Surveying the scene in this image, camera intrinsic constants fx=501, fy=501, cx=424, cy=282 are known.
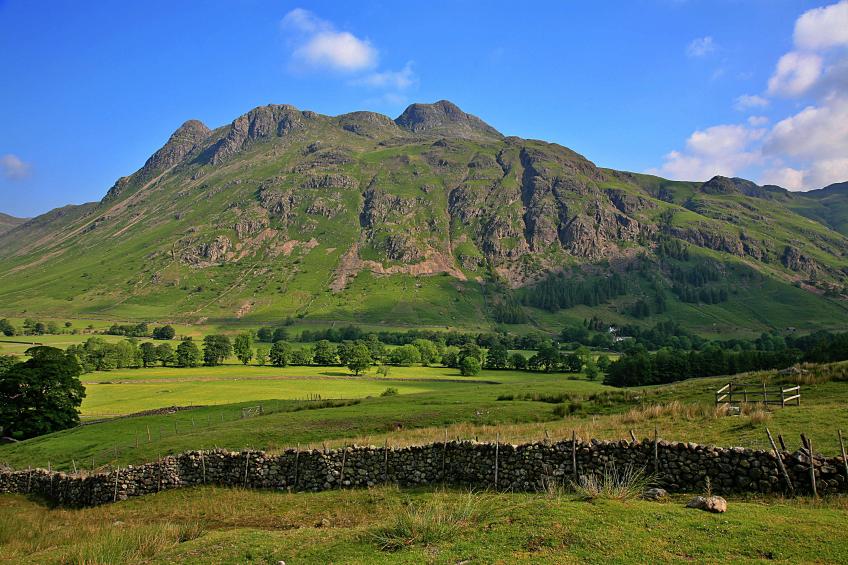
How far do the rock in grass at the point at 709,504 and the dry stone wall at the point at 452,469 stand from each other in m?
2.65

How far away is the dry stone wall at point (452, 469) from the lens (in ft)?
58.1

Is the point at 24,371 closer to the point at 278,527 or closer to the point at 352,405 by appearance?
the point at 352,405

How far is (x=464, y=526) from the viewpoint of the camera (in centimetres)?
1549

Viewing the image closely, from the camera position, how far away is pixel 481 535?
14.5m

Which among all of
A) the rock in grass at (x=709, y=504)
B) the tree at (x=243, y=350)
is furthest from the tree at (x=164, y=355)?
the rock in grass at (x=709, y=504)

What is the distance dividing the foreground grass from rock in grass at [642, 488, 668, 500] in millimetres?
638

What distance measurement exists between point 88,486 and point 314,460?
16060 mm

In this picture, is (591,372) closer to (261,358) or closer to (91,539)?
(261,358)

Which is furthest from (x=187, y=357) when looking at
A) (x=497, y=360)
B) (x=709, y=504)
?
(x=709, y=504)

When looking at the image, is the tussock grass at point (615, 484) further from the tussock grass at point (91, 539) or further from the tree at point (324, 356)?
the tree at point (324, 356)

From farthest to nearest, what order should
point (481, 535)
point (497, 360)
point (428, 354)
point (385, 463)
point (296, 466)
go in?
point (428, 354), point (497, 360), point (296, 466), point (385, 463), point (481, 535)

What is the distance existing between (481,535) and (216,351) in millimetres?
152969

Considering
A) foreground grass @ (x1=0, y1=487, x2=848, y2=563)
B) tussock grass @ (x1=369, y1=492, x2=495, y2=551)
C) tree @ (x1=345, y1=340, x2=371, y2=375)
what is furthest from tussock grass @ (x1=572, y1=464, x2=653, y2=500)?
tree @ (x1=345, y1=340, x2=371, y2=375)

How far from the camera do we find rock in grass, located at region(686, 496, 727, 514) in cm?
1520
